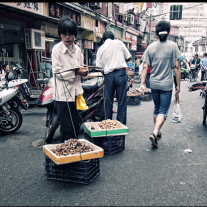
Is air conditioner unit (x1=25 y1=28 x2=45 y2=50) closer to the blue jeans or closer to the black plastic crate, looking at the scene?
the black plastic crate

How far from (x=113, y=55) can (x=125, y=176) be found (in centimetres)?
228

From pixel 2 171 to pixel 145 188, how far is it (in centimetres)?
192

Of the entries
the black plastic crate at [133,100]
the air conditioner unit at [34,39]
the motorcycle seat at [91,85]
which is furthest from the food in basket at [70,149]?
the air conditioner unit at [34,39]

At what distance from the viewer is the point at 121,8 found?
18609 millimetres

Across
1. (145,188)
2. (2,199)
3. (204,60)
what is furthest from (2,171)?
(204,60)

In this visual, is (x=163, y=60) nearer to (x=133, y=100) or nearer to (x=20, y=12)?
(x=133, y=100)

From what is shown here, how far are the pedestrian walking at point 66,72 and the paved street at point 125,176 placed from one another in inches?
29.2

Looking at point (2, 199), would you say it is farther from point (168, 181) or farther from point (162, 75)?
point (162, 75)

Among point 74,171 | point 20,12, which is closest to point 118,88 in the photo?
point 74,171

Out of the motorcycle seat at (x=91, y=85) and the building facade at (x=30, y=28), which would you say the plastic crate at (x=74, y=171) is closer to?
the motorcycle seat at (x=91, y=85)

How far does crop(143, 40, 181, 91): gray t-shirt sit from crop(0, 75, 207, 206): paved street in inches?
43.3

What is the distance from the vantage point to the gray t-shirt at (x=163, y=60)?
12.3 ft

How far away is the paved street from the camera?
92.4 inches

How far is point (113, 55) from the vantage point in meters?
4.23
